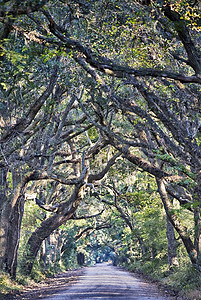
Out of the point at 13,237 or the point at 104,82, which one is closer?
the point at 104,82

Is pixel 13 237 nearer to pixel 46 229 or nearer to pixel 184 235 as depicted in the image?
pixel 46 229

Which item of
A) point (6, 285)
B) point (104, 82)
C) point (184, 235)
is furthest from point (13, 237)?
point (104, 82)

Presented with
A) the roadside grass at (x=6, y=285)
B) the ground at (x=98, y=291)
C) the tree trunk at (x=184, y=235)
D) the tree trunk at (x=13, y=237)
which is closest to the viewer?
the ground at (x=98, y=291)

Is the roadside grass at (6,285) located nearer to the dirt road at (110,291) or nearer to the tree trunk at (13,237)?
the tree trunk at (13,237)

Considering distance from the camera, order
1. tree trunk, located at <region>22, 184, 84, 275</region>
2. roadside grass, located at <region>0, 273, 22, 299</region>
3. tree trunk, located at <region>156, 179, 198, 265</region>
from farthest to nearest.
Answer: tree trunk, located at <region>22, 184, 84, 275</region>, tree trunk, located at <region>156, 179, 198, 265</region>, roadside grass, located at <region>0, 273, 22, 299</region>

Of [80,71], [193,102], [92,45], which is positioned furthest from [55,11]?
[193,102]

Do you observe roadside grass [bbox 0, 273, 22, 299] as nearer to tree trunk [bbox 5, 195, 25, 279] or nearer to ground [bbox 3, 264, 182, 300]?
ground [bbox 3, 264, 182, 300]

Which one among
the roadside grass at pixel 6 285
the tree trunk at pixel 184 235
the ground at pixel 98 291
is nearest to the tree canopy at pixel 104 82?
the tree trunk at pixel 184 235

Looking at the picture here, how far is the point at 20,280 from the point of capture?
17.5 m

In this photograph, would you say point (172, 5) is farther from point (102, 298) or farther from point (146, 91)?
point (102, 298)

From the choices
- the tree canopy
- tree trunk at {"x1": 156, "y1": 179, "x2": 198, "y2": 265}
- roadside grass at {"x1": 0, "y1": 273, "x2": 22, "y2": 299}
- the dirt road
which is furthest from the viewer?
tree trunk at {"x1": 156, "y1": 179, "x2": 198, "y2": 265}

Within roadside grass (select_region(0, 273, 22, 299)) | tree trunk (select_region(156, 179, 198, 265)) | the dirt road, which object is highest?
tree trunk (select_region(156, 179, 198, 265))

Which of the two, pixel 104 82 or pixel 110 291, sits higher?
pixel 104 82

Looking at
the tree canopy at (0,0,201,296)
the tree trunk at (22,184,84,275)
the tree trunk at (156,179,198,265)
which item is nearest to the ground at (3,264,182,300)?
the tree trunk at (22,184,84,275)
